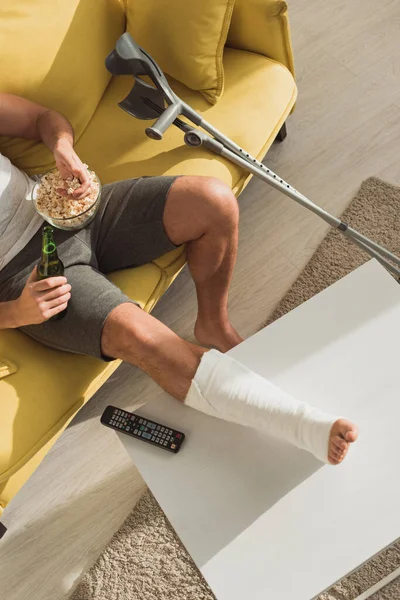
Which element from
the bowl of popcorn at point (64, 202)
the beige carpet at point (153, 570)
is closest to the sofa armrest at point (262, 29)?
the bowl of popcorn at point (64, 202)

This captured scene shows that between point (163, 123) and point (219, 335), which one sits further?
point (219, 335)

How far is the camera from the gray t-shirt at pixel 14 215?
1.60 meters

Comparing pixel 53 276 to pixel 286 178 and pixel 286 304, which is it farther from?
pixel 286 178

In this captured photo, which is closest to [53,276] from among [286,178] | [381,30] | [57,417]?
[57,417]

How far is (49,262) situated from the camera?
1495 mm

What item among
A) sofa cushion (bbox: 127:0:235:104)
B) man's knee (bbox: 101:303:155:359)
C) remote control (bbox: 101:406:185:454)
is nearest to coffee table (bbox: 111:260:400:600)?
remote control (bbox: 101:406:185:454)

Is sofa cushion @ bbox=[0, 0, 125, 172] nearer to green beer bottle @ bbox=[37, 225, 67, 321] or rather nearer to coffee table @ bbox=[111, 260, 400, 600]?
green beer bottle @ bbox=[37, 225, 67, 321]

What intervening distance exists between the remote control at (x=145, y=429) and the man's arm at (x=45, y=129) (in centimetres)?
56

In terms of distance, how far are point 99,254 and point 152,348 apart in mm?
355

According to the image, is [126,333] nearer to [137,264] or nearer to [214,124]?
[137,264]

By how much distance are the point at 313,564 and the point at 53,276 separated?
0.87 meters

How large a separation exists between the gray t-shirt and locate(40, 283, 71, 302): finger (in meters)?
0.24

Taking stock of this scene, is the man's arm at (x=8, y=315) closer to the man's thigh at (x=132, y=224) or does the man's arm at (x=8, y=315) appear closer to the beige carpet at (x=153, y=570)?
the man's thigh at (x=132, y=224)

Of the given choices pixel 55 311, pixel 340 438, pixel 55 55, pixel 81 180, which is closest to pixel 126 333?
pixel 55 311
